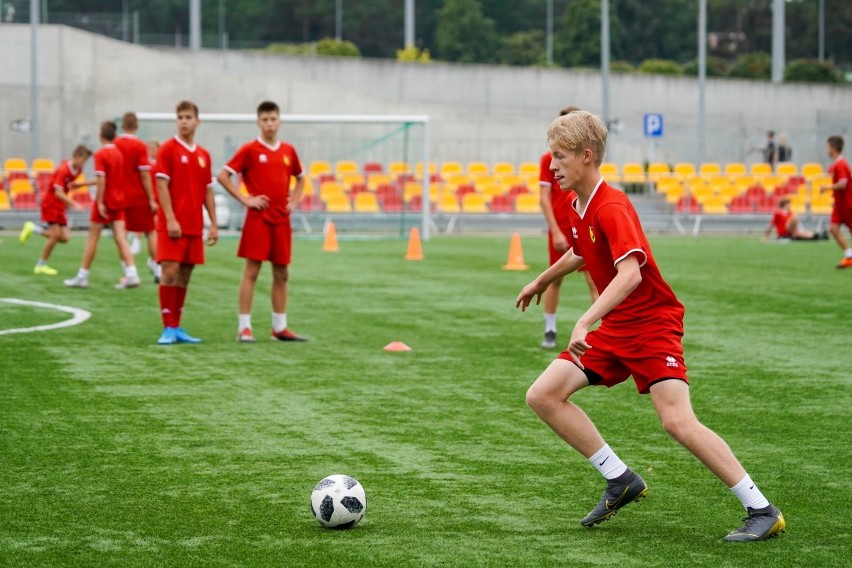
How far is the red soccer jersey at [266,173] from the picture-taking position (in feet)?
36.7

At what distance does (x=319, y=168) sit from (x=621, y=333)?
82.2 ft

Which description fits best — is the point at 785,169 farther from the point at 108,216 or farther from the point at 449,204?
the point at 108,216

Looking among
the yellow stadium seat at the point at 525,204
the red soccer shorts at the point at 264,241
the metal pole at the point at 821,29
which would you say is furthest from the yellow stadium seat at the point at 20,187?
the metal pole at the point at 821,29

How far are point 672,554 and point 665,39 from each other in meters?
80.6

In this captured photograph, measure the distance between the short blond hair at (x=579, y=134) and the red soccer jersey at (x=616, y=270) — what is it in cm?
17

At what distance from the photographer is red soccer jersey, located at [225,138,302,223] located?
1119cm

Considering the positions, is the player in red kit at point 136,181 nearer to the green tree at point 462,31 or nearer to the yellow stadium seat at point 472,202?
the yellow stadium seat at point 472,202

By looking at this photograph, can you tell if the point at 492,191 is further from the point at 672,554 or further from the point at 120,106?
the point at 672,554

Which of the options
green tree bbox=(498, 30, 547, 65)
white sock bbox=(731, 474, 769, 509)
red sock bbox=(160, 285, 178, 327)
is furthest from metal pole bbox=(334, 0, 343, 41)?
white sock bbox=(731, 474, 769, 509)

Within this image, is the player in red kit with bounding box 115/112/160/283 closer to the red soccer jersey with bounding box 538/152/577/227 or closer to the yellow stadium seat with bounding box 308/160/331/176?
the red soccer jersey with bounding box 538/152/577/227

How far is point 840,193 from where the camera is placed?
20.5 m

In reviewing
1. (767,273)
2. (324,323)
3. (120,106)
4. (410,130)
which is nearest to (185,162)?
(324,323)

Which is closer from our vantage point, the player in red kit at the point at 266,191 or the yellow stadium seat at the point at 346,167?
the player in red kit at the point at 266,191

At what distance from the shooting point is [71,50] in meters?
38.4
